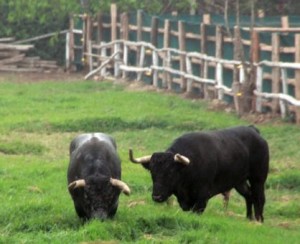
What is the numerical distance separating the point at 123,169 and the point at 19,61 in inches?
858

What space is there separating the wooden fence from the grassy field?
89 centimetres

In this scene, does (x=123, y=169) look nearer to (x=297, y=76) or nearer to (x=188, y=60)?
(x=297, y=76)

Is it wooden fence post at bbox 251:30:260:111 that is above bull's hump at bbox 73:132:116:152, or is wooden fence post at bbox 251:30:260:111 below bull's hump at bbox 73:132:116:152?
below

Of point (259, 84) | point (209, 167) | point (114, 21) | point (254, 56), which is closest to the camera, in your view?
point (209, 167)

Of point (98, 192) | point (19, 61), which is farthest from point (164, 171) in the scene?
point (19, 61)

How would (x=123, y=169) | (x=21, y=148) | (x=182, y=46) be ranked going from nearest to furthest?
(x=123, y=169), (x=21, y=148), (x=182, y=46)

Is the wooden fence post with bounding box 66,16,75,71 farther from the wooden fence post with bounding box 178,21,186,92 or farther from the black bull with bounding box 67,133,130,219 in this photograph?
the black bull with bounding box 67,133,130,219

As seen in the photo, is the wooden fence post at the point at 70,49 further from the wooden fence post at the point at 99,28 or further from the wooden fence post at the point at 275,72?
the wooden fence post at the point at 275,72

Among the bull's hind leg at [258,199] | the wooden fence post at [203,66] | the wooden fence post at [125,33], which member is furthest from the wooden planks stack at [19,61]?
the bull's hind leg at [258,199]

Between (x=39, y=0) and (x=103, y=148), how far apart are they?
86.1ft

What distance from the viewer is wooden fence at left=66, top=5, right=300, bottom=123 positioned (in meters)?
23.0

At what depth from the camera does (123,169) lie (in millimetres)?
16375

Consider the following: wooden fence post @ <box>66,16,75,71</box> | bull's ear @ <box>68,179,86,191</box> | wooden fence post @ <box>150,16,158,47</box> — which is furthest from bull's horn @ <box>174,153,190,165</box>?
wooden fence post @ <box>66,16,75,71</box>

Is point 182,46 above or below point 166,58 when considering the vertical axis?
above
